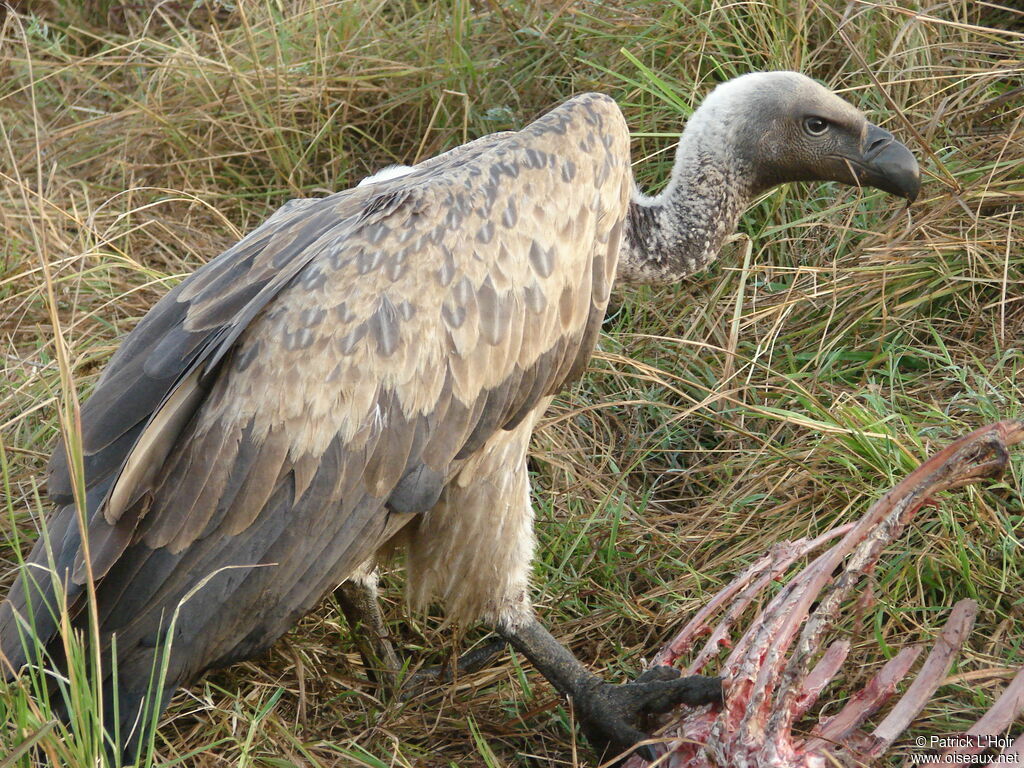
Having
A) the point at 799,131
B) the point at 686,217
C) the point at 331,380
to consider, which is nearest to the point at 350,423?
the point at 331,380

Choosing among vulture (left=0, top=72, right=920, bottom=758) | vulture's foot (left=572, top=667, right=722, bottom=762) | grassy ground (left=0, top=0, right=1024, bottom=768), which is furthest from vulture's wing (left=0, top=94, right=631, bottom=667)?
vulture's foot (left=572, top=667, right=722, bottom=762)

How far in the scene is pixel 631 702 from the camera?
3131 millimetres

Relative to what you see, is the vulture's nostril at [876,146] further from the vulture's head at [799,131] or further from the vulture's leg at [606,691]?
the vulture's leg at [606,691]

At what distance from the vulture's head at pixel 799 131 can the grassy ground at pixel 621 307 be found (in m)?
0.41

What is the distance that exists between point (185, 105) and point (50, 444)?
1.93 metres

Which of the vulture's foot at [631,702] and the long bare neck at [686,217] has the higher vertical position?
the long bare neck at [686,217]

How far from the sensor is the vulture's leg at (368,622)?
3.60 meters

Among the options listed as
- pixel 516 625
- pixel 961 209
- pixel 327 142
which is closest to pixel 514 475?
pixel 516 625

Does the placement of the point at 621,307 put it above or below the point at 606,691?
above

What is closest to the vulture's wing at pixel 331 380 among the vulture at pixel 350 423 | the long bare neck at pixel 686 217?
the vulture at pixel 350 423

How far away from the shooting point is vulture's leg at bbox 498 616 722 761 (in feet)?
9.96

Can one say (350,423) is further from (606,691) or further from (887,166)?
(887,166)

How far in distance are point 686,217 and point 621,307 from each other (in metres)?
0.76

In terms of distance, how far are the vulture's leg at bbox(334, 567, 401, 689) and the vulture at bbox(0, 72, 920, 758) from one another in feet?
0.60
